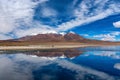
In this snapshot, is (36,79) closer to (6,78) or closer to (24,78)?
(24,78)

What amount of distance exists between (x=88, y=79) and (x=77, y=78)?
2.80 ft

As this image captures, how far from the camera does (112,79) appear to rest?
16.5 m

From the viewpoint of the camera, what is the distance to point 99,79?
16.4 m

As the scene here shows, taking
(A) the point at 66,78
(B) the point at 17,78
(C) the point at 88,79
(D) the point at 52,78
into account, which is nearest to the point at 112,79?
(C) the point at 88,79

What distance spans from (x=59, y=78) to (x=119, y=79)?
4.28 meters

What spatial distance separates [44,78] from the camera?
16.9 meters

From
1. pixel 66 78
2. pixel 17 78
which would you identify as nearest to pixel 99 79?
pixel 66 78

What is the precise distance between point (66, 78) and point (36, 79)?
2166mm

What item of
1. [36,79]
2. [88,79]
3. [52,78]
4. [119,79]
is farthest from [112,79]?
[36,79]

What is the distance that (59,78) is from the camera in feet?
54.6

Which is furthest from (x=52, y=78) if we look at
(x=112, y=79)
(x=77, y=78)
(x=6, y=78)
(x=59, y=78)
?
(x=112, y=79)

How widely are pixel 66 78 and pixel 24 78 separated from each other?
119 inches

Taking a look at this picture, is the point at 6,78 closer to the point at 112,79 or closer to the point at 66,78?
the point at 66,78

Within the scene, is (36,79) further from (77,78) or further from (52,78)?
(77,78)
